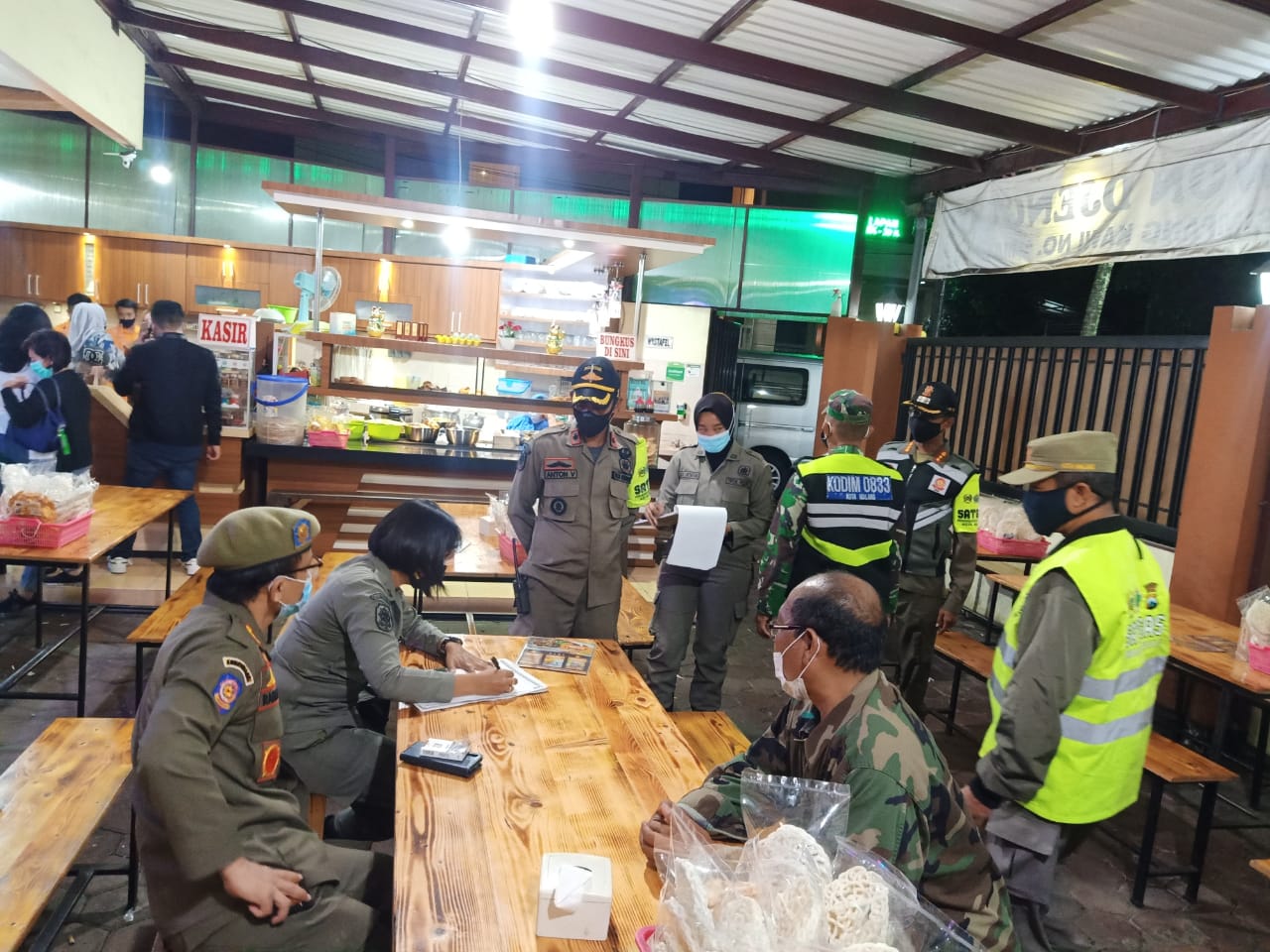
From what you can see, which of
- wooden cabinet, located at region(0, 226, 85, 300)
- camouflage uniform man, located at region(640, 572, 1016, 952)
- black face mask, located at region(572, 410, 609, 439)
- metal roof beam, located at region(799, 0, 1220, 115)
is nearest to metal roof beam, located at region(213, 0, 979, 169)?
metal roof beam, located at region(799, 0, 1220, 115)

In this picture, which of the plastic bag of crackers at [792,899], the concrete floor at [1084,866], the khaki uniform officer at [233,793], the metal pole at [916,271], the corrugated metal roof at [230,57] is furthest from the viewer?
the metal pole at [916,271]

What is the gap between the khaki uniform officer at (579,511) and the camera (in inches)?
142

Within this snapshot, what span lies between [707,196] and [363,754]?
29.5 feet

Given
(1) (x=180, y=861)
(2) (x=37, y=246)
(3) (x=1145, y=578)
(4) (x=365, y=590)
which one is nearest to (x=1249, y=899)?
(3) (x=1145, y=578)

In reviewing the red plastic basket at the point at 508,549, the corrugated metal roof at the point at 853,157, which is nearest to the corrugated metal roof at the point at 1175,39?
the corrugated metal roof at the point at 853,157

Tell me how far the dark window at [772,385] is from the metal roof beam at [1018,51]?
452cm

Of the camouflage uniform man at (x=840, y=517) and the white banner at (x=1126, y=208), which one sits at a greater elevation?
the white banner at (x=1126, y=208)

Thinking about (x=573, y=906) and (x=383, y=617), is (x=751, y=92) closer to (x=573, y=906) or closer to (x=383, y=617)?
(x=383, y=617)

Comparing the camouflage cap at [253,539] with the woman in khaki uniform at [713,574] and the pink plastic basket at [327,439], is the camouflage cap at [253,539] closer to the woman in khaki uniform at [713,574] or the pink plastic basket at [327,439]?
the woman in khaki uniform at [713,574]

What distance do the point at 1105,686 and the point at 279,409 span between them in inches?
216

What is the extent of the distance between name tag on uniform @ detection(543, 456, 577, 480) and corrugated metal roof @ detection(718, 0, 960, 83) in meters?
3.58

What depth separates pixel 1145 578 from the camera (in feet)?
7.66

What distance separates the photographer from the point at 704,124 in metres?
8.62

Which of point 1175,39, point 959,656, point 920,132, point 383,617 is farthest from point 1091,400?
point 383,617
